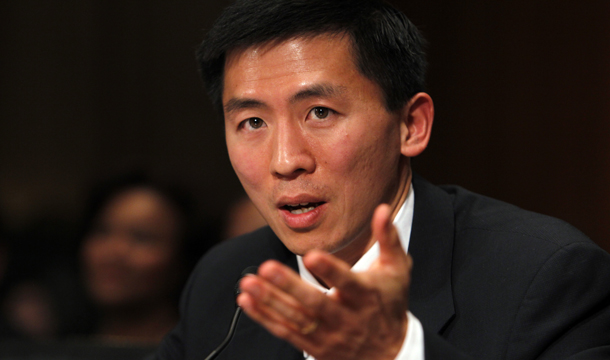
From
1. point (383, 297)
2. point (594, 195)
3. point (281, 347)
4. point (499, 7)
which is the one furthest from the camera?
point (499, 7)

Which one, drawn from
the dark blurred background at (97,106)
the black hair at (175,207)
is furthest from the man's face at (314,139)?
the dark blurred background at (97,106)

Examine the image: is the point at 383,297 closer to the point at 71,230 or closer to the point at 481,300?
the point at 481,300

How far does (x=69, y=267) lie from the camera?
11.7 ft

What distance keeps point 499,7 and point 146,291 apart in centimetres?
237

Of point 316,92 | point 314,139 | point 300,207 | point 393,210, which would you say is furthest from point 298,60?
point 393,210

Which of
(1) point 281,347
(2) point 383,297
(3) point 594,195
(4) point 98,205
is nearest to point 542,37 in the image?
(3) point 594,195

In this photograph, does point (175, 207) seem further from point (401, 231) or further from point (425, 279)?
point (425, 279)

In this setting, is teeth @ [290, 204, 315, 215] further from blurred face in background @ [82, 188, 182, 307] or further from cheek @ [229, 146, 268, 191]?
blurred face in background @ [82, 188, 182, 307]

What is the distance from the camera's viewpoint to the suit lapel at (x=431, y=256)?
1.39 meters

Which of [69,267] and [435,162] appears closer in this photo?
[435,162]

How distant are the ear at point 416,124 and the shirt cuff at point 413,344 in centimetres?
69

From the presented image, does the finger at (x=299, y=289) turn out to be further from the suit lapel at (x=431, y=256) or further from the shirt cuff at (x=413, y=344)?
the suit lapel at (x=431, y=256)

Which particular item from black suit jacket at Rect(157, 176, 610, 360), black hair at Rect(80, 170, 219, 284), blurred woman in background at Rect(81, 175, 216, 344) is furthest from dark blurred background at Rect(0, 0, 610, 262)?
black suit jacket at Rect(157, 176, 610, 360)

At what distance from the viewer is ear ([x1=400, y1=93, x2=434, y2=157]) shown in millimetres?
1571
